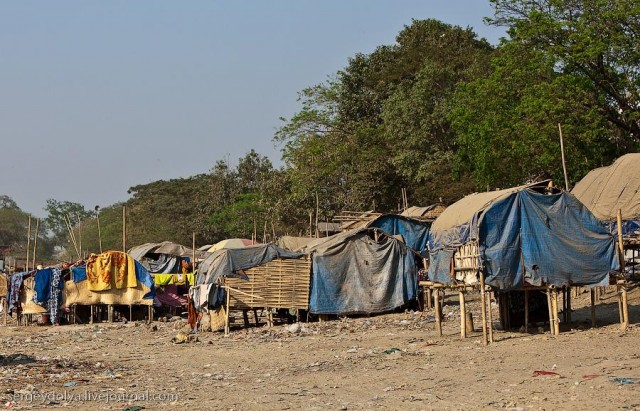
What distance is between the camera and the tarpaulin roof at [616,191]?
2184 cm

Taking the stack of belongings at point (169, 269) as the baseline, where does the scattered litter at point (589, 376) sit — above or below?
below

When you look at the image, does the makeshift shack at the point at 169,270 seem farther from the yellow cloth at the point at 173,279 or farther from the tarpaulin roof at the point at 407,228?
the tarpaulin roof at the point at 407,228

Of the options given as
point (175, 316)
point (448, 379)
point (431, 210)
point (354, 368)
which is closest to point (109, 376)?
point (354, 368)

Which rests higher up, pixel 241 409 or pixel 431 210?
pixel 431 210

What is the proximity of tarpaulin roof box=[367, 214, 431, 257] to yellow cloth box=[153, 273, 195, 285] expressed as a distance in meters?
7.11

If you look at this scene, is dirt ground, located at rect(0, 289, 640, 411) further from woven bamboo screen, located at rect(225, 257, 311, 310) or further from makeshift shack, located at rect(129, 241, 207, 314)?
makeshift shack, located at rect(129, 241, 207, 314)

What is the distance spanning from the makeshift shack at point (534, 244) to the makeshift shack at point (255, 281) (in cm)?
751

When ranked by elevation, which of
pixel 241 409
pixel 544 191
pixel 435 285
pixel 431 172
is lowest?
pixel 241 409

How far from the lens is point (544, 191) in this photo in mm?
16984

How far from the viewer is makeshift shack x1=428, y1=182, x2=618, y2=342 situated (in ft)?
52.9

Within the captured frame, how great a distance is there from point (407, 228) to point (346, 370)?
15.0 metres

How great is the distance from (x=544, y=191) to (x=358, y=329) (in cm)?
620

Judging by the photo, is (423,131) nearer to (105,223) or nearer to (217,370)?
(217,370)

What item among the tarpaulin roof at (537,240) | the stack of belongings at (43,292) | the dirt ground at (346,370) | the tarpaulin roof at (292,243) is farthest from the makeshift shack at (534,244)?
the stack of belongings at (43,292)
